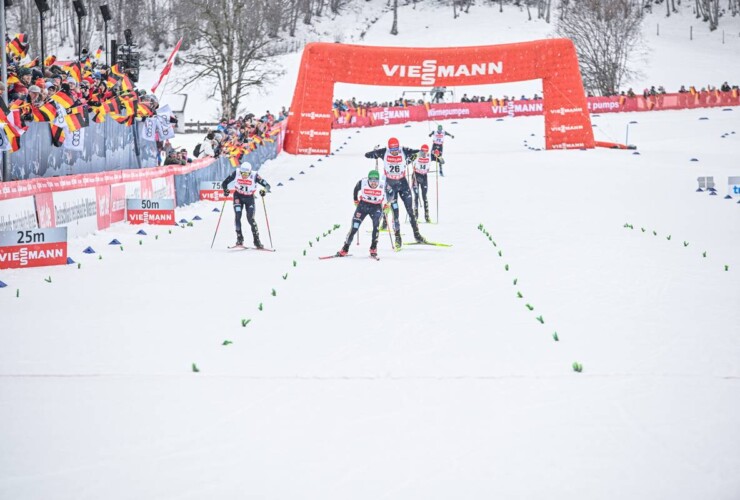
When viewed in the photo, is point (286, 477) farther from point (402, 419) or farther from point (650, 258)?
point (650, 258)

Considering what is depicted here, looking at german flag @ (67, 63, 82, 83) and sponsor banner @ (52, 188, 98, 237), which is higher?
german flag @ (67, 63, 82, 83)

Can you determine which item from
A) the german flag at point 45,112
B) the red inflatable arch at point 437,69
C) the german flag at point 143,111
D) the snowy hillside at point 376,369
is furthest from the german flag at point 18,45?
the red inflatable arch at point 437,69

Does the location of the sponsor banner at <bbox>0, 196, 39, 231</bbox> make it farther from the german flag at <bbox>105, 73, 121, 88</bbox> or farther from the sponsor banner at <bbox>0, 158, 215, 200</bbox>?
the german flag at <bbox>105, 73, 121, 88</bbox>

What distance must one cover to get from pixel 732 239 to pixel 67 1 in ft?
261

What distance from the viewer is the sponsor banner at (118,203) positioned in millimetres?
17369

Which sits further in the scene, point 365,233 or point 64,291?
point 365,233

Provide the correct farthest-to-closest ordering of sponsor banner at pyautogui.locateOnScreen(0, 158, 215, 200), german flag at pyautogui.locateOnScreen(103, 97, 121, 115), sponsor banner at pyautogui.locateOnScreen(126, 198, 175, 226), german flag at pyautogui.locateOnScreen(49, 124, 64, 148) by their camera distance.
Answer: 1. sponsor banner at pyautogui.locateOnScreen(126, 198, 175, 226)
2. german flag at pyautogui.locateOnScreen(103, 97, 121, 115)
3. german flag at pyautogui.locateOnScreen(49, 124, 64, 148)
4. sponsor banner at pyautogui.locateOnScreen(0, 158, 215, 200)

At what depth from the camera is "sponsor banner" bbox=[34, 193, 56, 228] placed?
13873mm

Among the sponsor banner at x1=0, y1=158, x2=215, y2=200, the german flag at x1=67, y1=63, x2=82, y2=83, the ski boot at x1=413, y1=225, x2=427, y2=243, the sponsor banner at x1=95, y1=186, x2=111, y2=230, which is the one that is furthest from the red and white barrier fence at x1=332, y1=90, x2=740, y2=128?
the ski boot at x1=413, y1=225, x2=427, y2=243

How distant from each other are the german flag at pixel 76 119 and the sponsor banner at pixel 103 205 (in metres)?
1.27

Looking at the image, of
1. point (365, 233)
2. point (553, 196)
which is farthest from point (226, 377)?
point (553, 196)

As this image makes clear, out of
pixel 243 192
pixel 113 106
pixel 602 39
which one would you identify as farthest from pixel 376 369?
pixel 602 39

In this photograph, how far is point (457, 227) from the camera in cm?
1898

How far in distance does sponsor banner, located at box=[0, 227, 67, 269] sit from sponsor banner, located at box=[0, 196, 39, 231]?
380mm
